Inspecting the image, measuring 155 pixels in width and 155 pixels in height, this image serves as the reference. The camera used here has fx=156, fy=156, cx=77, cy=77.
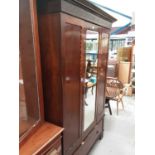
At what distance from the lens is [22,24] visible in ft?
3.56

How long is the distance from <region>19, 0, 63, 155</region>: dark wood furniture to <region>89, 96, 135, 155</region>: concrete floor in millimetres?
1249

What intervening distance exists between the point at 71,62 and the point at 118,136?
189 cm

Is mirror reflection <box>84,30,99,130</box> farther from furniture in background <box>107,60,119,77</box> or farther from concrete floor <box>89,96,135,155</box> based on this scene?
furniture in background <box>107,60,119,77</box>

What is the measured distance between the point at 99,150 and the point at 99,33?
1.71 metres

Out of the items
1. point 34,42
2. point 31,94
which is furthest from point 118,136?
point 34,42

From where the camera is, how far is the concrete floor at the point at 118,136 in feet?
7.72

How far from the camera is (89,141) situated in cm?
219

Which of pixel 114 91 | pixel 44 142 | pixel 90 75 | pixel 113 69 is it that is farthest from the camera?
pixel 113 69

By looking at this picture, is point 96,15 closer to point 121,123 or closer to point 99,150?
point 99,150

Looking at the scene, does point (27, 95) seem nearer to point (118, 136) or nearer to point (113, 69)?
point (118, 136)

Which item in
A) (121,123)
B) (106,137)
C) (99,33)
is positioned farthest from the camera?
(121,123)
